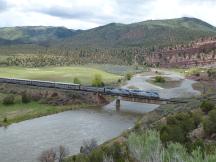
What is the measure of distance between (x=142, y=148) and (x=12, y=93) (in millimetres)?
86790

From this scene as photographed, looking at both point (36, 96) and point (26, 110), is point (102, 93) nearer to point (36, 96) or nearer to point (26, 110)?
point (36, 96)

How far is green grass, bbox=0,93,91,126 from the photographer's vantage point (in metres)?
81.1

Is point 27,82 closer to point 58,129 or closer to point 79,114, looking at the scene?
point 79,114

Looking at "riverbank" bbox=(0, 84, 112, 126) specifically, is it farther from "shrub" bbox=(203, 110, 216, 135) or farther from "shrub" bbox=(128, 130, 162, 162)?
"shrub" bbox=(128, 130, 162, 162)

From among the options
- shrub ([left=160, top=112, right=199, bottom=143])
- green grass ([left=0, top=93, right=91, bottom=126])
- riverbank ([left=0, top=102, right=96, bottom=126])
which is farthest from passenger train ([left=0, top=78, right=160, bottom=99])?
shrub ([left=160, top=112, right=199, bottom=143])

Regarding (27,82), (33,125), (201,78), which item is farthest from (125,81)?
(33,125)

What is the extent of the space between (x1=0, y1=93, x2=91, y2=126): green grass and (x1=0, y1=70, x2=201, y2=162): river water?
220 centimetres

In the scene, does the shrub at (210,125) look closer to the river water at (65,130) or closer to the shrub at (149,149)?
the river water at (65,130)

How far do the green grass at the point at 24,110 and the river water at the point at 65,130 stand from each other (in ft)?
7.22

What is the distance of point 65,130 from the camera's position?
70.1 meters

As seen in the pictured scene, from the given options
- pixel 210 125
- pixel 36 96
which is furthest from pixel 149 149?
pixel 36 96

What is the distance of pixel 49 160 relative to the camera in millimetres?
48219

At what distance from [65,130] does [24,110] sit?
22021mm

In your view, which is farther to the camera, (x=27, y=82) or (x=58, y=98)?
(x=27, y=82)
